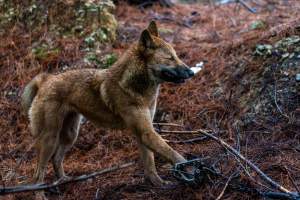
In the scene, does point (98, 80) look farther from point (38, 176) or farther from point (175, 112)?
point (175, 112)

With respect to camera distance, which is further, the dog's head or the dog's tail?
the dog's tail

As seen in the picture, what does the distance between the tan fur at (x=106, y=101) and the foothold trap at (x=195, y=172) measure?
0.48 meters

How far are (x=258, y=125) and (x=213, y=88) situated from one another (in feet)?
5.25

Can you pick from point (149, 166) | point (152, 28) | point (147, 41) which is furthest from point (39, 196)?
point (152, 28)

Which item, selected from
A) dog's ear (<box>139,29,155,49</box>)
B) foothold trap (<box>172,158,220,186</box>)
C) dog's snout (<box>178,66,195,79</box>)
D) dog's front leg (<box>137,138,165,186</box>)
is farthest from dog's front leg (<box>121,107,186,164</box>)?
dog's ear (<box>139,29,155,49</box>)

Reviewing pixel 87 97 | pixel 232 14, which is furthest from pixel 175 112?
pixel 232 14

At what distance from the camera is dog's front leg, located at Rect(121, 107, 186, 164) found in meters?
6.34

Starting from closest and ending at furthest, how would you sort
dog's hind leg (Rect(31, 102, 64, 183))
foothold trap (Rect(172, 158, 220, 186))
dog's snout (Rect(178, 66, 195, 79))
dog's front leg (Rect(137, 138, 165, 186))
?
foothold trap (Rect(172, 158, 220, 186)) < dog's snout (Rect(178, 66, 195, 79)) < dog's front leg (Rect(137, 138, 165, 186)) < dog's hind leg (Rect(31, 102, 64, 183))

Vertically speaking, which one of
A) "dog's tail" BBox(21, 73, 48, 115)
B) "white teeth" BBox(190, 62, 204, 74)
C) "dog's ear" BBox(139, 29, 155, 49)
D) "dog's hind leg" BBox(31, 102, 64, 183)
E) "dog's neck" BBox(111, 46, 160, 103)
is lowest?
"white teeth" BBox(190, 62, 204, 74)

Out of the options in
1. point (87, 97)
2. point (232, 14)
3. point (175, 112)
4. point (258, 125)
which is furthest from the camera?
point (232, 14)

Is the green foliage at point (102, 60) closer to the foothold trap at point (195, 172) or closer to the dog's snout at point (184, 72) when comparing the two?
the dog's snout at point (184, 72)

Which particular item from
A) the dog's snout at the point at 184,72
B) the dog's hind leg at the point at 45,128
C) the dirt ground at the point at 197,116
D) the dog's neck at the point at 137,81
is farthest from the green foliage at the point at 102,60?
the dog's snout at the point at 184,72

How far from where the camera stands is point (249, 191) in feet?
18.6

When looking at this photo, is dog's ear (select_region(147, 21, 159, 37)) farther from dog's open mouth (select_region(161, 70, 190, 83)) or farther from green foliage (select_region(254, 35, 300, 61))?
green foliage (select_region(254, 35, 300, 61))
